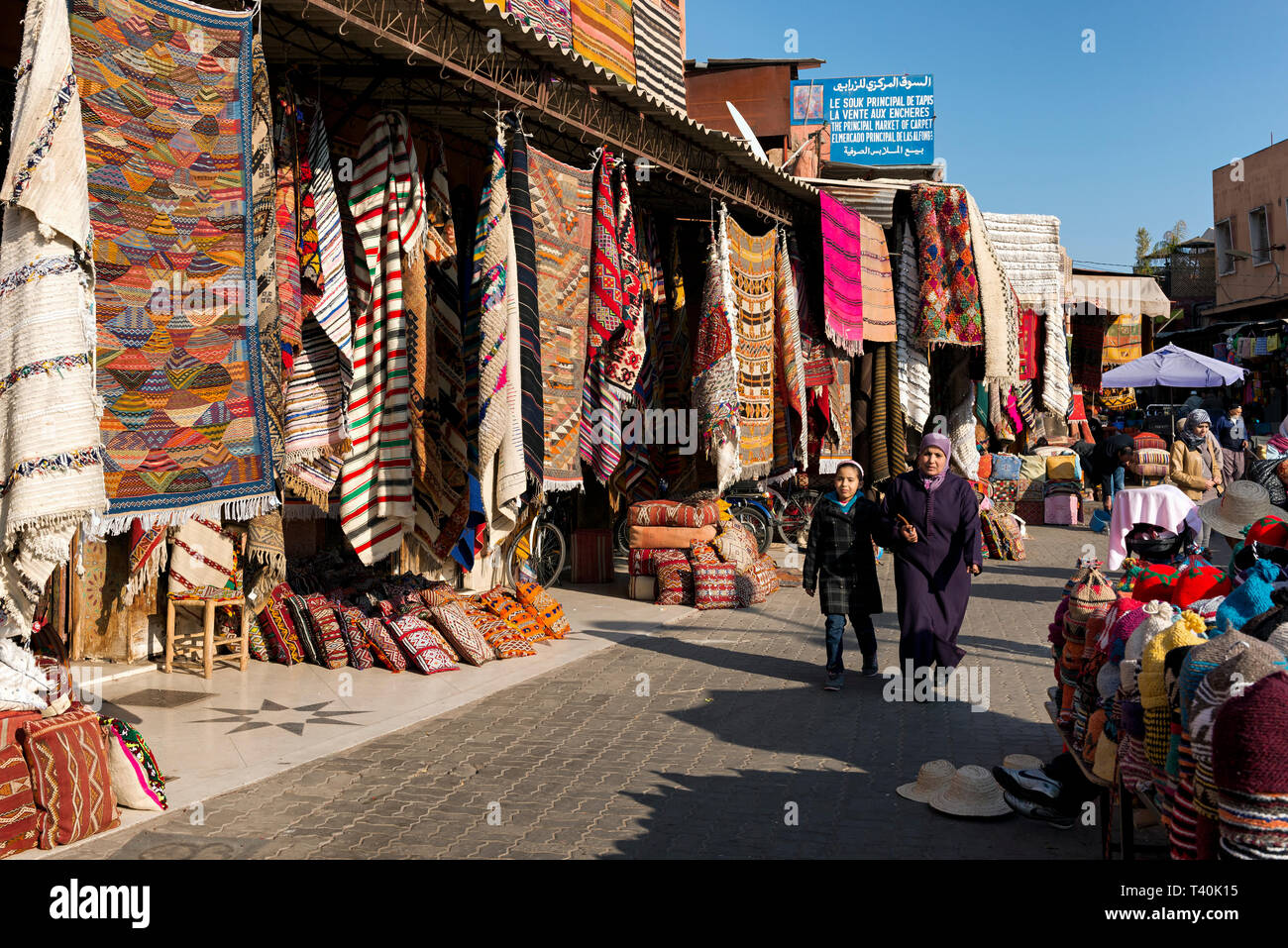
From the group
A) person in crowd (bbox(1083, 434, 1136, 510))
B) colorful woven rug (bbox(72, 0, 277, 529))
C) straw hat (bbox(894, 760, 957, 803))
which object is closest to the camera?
colorful woven rug (bbox(72, 0, 277, 529))

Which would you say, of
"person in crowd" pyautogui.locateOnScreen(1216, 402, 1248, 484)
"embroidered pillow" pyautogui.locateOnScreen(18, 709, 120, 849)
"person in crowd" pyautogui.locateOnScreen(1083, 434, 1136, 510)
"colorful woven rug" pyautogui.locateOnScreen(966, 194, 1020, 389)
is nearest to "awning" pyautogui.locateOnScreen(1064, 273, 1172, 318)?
"person in crowd" pyautogui.locateOnScreen(1083, 434, 1136, 510)

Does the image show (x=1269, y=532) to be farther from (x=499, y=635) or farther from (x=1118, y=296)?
(x=1118, y=296)

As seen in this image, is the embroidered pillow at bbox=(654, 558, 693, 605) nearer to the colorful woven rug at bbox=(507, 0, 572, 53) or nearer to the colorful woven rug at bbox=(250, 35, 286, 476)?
the colorful woven rug at bbox=(507, 0, 572, 53)

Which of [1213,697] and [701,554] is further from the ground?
[1213,697]

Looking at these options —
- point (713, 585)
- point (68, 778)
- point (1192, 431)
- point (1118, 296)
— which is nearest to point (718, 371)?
point (713, 585)

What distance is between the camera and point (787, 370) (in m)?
10.5

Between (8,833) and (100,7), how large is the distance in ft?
10.7

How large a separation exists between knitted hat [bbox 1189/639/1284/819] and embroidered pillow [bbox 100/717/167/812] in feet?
13.2

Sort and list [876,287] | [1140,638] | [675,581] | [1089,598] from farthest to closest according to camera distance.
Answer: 1. [876,287]
2. [675,581]
3. [1089,598]
4. [1140,638]

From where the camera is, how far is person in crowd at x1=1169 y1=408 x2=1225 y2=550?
32.6 ft

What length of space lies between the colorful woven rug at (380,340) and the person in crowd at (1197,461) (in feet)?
21.1

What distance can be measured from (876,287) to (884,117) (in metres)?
19.7
